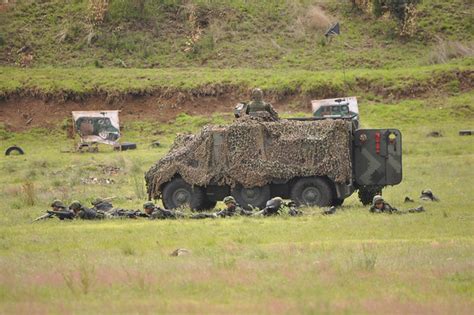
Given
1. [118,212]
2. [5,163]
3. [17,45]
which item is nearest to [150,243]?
[118,212]

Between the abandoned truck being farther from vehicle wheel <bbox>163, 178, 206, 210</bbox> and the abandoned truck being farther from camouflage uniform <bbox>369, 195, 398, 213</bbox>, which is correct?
camouflage uniform <bbox>369, 195, 398, 213</bbox>

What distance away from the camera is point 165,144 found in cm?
4691

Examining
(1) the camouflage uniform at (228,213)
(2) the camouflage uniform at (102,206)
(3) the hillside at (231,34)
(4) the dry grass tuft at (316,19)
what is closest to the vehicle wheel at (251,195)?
(1) the camouflage uniform at (228,213)

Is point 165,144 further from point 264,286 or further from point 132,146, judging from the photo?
point 264,286

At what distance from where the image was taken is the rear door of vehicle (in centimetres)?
2512

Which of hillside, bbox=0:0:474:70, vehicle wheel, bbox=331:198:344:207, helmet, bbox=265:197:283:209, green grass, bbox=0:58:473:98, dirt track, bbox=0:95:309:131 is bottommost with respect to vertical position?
vehicle wheel, bbox=331:198:344:207

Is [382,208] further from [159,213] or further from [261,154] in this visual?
[159,213]

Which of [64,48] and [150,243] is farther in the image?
[64,48]

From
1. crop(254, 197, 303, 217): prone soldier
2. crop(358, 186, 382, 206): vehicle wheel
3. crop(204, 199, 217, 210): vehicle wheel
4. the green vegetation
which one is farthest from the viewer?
crop(358, 186, 382, 206): vehicle wheel

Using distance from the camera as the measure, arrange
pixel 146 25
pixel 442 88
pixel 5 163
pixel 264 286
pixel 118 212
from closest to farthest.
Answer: pixel 264 286, pixel 118 212, pixel 5 163, pixel 442 88, pixel 146 25

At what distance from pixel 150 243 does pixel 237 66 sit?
40.0m

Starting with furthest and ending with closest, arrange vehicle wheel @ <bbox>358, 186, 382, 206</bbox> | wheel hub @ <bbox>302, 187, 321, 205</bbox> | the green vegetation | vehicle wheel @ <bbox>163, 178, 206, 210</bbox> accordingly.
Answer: vehicle wheel @ <bbox>358, 186, 382, 206</bbox>
vehicle wheel @ <bbox>163, 178, 206, 210</bbox>
wheel hub @ <bbox>302, 187, 321, 205</bbox>
the green vegetation

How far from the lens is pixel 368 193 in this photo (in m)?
26.1

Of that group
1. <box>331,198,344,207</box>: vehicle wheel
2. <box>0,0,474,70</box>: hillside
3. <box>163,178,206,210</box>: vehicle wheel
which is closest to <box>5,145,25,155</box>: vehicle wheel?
<box>0,0,474,70</box>: hillside
